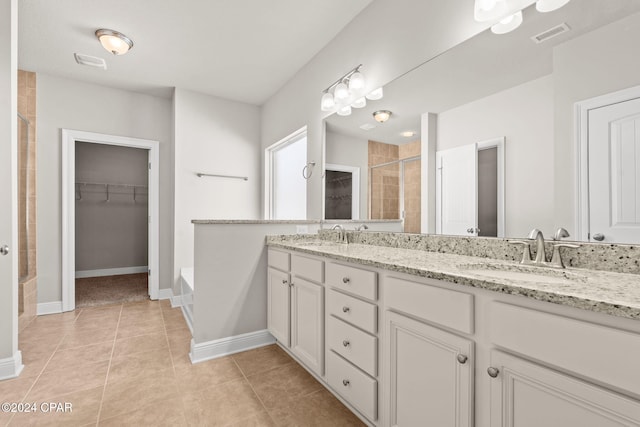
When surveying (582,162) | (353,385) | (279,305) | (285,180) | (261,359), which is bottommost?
(261,359)

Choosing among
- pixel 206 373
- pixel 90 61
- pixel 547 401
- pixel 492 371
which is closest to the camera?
pixel 547 401

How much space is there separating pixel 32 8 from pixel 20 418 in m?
2.78

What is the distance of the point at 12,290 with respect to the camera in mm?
1979

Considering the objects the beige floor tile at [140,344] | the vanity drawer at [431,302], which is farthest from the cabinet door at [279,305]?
the vanity drawer at [431,302]

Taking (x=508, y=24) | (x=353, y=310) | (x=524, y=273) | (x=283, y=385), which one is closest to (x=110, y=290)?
(x=283, y=385)

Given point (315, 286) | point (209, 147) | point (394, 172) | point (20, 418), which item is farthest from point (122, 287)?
point (394, 172)

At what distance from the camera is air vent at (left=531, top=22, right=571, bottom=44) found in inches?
47.0

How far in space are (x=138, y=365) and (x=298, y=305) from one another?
1.22 meters

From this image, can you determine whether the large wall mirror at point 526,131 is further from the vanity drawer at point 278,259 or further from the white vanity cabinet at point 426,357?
the vanity drawer at point 278,259

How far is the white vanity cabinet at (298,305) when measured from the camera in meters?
1.71

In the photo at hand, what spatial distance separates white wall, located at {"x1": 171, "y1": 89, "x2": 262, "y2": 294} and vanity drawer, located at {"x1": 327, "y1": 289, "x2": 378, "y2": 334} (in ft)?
8.66

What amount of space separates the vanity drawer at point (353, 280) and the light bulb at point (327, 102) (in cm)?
153

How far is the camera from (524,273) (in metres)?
1.16

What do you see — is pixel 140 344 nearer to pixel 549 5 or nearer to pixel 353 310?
pixel 353 310
